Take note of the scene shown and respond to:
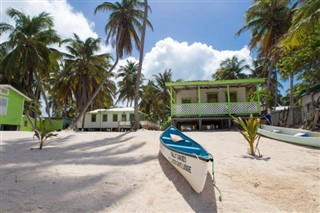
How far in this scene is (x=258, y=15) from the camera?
838 inches

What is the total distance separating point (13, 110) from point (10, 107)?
1.57 feet

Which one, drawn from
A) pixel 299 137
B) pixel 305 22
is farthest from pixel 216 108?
pixel 305 22

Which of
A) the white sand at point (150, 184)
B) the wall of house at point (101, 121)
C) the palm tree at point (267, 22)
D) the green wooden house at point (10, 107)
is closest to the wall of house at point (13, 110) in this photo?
the green wooden house at point (10, 107)

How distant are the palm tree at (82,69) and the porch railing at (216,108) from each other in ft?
39.4

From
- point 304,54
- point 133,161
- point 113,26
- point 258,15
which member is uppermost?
point 258,15

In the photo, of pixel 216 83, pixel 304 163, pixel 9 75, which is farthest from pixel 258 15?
pixel 9 75

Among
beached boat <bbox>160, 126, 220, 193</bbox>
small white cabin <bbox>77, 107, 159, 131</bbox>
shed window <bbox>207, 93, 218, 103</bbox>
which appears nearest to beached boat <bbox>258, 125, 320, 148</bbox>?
beached boat <bbox>160, 126, 220, 193</bbox>

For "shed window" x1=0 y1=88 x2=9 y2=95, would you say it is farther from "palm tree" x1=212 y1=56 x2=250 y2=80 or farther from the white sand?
"palm tree" x1=212 y1=56 x2=250 y2=80

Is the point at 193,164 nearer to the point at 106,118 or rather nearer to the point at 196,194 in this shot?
the point at 196,194

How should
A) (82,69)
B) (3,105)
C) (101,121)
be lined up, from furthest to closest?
(101,121) → (82,69) → (3,105)

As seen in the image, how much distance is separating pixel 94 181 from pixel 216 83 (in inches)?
499

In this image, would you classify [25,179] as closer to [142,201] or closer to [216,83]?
[142,201]

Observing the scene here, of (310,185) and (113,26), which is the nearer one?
(310,185)

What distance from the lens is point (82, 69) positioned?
2564 centimetres
